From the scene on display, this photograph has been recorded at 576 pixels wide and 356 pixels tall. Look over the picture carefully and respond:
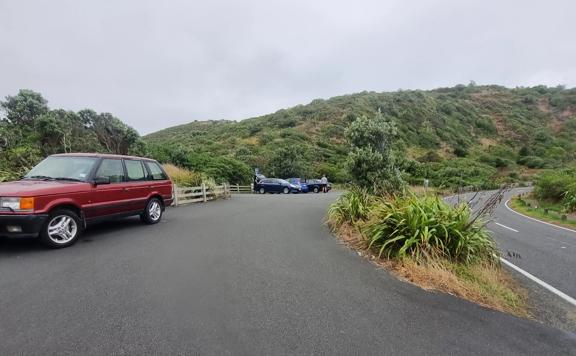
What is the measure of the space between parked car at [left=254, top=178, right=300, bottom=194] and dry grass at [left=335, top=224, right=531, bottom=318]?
78.8 ft

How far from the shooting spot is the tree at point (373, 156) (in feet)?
31.4

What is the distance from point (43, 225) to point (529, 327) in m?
7.11

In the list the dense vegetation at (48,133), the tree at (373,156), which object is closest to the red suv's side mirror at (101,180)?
the tree at (373,156)

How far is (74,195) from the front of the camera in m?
5.77

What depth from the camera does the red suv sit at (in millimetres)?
5027

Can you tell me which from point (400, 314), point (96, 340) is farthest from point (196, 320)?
point (400, 314)

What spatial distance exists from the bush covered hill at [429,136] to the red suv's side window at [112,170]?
22.2m

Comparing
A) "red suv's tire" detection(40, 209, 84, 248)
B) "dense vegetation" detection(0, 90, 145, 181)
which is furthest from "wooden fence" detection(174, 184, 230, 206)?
"red suv's tire" detection(40, 209, 84, 248)

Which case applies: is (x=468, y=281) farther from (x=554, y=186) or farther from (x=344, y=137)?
(x=554, y=186)

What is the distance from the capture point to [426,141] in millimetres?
62250

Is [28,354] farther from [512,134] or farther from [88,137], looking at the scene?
[512,134]

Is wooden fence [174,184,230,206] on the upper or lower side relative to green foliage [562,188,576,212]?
upper

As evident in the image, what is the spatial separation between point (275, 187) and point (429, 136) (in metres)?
46.3

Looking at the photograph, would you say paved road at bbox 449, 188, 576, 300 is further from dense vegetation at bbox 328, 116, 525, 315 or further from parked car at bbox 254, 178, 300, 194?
parked car at bbox 254, 178, 300, 194
